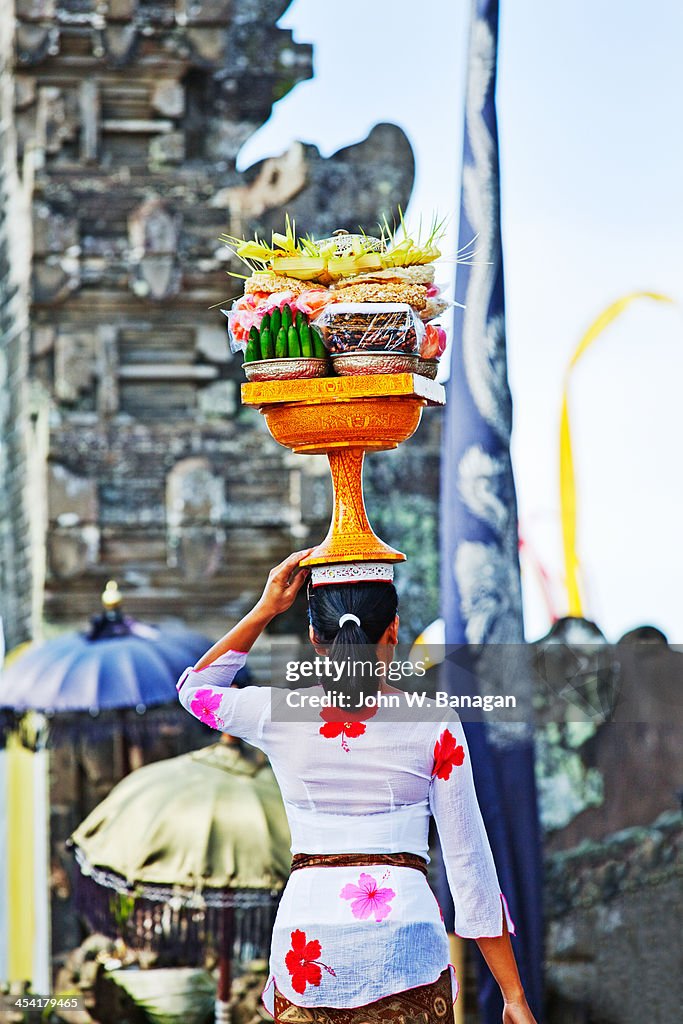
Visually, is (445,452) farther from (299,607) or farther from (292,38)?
(292,38)

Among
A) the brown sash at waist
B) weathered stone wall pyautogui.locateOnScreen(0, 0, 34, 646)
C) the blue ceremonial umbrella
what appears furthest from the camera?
weathered stone wall pyautogui.locateOnScreen(0, 0, 34, 646)

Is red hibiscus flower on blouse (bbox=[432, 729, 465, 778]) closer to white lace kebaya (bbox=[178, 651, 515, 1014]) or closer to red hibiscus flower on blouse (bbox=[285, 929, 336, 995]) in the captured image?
white lace kebaya (bbox=[178, 651, 515, 1014])

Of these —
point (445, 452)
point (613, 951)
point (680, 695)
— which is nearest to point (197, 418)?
point (445, 452)

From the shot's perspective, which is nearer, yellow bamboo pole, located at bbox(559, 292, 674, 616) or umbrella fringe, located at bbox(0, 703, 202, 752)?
umbrella fringe, located at bbox(0, 703, 202, 752)

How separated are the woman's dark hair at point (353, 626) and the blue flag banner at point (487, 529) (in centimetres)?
231

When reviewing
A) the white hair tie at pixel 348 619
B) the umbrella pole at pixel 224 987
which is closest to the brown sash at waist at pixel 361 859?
the white hair tie at pixel 348 619

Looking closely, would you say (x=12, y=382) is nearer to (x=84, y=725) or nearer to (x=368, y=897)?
(x=84, y=725)

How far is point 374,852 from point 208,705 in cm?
51

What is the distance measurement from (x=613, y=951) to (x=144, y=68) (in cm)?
486

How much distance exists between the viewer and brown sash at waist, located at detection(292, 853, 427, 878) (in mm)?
3371

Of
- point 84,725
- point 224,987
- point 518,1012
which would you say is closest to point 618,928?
point 224,987

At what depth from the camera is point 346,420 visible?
3701 mm

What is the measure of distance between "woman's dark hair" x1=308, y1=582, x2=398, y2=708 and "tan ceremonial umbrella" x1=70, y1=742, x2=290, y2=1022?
2.44 metres
